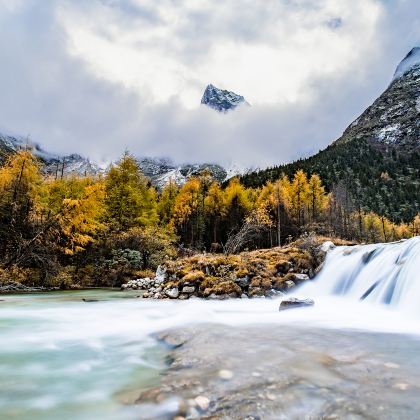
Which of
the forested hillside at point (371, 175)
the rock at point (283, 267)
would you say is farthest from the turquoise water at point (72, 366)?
the forested hillside at point (371, 175)

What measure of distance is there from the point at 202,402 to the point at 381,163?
13027 centimetres

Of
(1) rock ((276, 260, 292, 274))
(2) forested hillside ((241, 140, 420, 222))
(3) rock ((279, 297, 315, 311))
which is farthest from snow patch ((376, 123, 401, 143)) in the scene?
(3) rock ((279, 297, 315, 311))

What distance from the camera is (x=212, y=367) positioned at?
465cm

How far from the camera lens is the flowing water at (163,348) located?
153 inches

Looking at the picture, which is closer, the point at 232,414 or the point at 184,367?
the point at 232,414

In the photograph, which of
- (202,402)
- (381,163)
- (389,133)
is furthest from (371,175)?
(202,402)

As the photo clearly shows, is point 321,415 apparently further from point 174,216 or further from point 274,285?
point 174,216

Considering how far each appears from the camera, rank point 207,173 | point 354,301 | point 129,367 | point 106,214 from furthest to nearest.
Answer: point 207,173 → point 106,214 → point 354,301 → point 129,367

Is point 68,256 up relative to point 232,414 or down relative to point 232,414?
up

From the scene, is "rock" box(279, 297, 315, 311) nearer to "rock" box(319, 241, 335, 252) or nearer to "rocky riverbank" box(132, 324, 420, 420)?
"rocky riverbank" box(132, 324, 420, 420)

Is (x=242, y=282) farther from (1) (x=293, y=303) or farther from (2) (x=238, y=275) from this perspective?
(1) (x=293, y=303)

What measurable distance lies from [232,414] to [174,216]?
42.6m

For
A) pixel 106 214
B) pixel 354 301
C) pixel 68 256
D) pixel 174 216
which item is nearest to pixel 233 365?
pixel 354 301

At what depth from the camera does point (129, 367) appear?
17.0 feet
